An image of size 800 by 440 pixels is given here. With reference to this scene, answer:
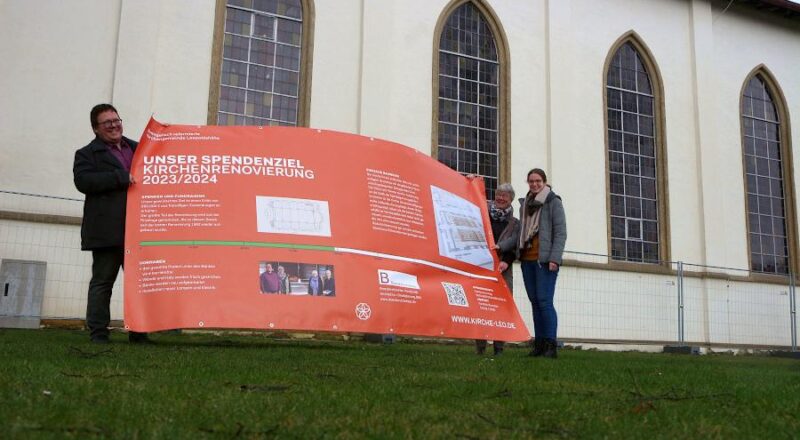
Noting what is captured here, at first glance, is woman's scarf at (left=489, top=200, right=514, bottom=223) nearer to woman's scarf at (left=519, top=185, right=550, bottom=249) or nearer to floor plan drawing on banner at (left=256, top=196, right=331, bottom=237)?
woman's scarf at (left=519, top=185, right=550, bottom=249)

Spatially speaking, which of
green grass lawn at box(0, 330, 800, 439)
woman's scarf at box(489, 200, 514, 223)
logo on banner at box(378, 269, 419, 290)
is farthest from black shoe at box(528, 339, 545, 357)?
green grass lawn at box(0, 330, 800, 439)

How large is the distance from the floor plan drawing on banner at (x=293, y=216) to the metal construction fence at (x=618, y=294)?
6.54 metres

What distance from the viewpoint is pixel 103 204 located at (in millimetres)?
6824

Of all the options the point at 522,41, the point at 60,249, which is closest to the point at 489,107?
the point at 522,41

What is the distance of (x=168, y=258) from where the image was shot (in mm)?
6551

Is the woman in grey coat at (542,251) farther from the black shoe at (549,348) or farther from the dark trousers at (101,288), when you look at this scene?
the dark trousers at (101,288)

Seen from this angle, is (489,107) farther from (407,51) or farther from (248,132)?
(248,132)

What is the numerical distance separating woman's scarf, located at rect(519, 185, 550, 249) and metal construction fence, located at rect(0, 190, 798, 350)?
7115 millimetres

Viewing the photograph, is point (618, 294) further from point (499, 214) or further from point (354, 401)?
point (354, 401)

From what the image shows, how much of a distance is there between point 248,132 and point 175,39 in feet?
25.6

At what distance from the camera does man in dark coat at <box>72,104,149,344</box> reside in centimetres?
675

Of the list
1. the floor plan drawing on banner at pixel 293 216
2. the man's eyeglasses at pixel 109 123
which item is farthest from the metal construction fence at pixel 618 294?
the floor plan drawing on banner at pixel 293 216

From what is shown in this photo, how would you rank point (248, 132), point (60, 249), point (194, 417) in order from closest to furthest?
1. point (194, 417)
2. point (248, 132)
3. point (60, 249)

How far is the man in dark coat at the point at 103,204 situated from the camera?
22.2 feet
